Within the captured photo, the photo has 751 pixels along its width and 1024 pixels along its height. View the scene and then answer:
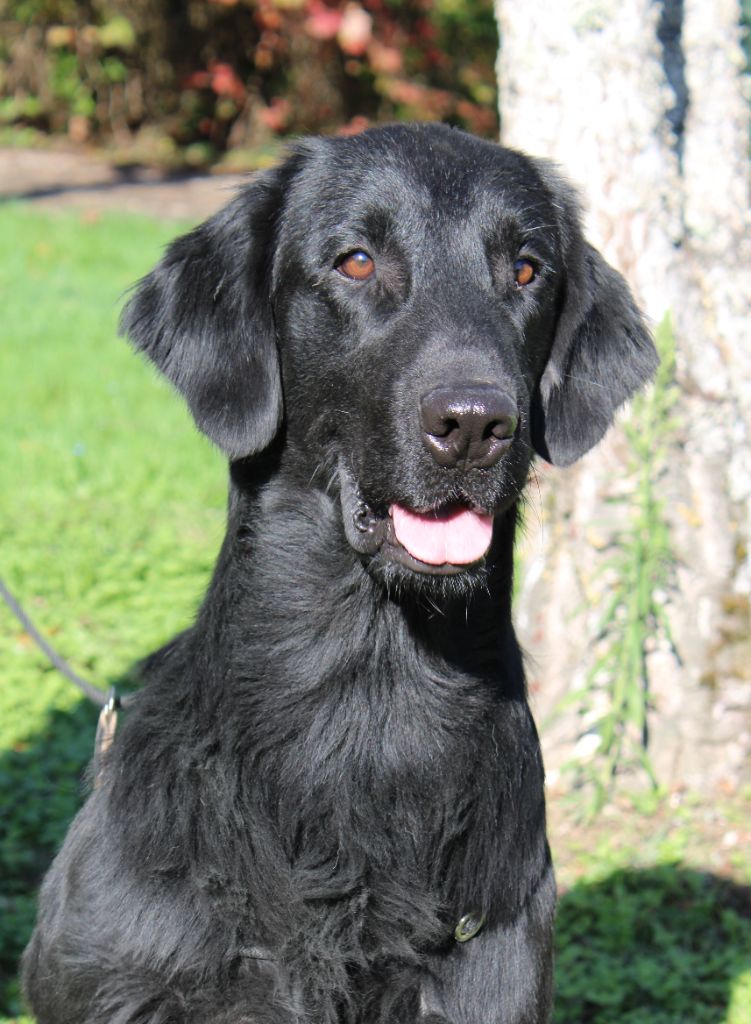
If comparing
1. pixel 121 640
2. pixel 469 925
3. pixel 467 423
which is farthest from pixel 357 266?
pixel 121 640

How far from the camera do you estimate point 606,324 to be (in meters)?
3.46

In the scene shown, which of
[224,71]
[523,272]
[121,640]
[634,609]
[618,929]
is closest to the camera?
[523,272]

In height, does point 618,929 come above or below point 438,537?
below

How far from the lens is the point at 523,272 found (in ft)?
10.5

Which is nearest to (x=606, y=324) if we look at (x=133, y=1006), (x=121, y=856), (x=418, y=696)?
(x=418, y=696)

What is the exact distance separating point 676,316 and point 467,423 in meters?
2.31

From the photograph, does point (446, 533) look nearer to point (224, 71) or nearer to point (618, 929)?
point (618, 929)

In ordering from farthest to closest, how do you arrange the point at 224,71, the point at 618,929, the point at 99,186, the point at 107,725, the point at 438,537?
the point at 224,71, the point at 99,186, the point at 618,929, the point at 107,725, the point at 438,537

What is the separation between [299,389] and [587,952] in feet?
7.66

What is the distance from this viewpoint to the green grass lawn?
4301 millimetres

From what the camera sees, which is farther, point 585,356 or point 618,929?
point 618,929

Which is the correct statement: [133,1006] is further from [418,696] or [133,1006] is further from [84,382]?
[84,382]

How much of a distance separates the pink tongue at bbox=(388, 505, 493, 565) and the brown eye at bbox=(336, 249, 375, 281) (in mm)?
568

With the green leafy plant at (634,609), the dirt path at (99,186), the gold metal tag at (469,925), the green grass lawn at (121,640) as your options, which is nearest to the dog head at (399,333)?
the green grass lawn at (121,640)
